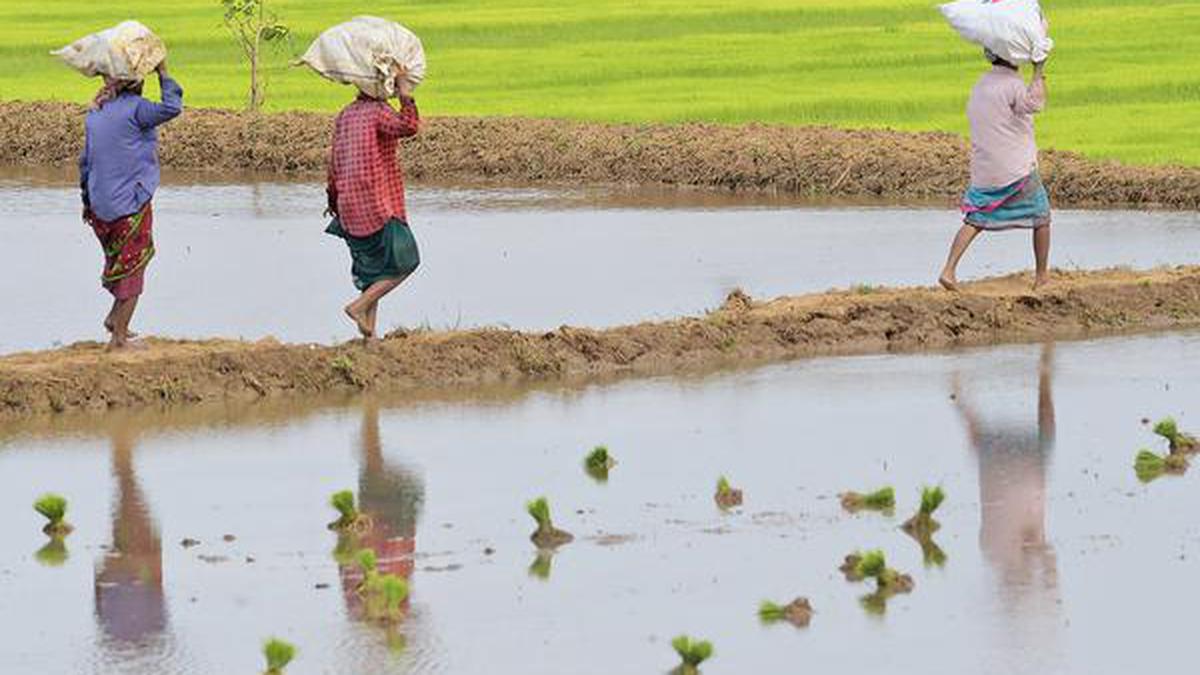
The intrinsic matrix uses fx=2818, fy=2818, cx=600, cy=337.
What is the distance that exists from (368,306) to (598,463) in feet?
8.57

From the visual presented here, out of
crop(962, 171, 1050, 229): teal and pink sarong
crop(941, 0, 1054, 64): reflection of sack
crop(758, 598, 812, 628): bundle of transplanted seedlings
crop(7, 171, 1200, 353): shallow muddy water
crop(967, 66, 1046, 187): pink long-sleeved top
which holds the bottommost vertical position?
crop(7, 171, 1200, 353): shallow muddy water

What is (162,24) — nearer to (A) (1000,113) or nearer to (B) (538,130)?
(B) (538,130)

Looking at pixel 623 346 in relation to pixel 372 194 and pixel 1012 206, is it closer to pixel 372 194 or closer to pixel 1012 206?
pixel 372 194

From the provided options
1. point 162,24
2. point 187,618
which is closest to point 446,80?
point 162,24

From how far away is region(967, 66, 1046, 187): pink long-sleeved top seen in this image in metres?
14.7

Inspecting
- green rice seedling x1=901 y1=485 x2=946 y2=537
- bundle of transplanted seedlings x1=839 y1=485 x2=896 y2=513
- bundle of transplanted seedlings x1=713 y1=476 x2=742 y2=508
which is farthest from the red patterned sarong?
green rice seedling x1=901 y1=485 x2=946 y2=537

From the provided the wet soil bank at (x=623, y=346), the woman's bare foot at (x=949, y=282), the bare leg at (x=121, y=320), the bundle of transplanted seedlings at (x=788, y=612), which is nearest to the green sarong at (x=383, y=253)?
the wet soil bank at (x=623, y=346)

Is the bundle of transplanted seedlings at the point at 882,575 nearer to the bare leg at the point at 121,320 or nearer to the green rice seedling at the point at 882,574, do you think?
the green rice seedling at the point at 882,574

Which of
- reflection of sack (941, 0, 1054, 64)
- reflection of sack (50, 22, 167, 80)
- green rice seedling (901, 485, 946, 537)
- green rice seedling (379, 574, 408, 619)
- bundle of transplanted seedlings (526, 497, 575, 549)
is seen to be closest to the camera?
green rice seedling (379, 574, 408, 619)

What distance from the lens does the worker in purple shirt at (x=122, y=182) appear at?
12.8 m

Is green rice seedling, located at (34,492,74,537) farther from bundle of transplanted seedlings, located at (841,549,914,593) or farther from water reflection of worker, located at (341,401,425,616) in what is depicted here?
bundle of transplanted seedlings, located at (841,549,914,593)

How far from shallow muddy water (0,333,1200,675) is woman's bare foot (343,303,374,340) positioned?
768 millimetres

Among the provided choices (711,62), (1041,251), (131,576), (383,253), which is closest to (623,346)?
(383,253)

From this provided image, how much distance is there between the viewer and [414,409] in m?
12.3
